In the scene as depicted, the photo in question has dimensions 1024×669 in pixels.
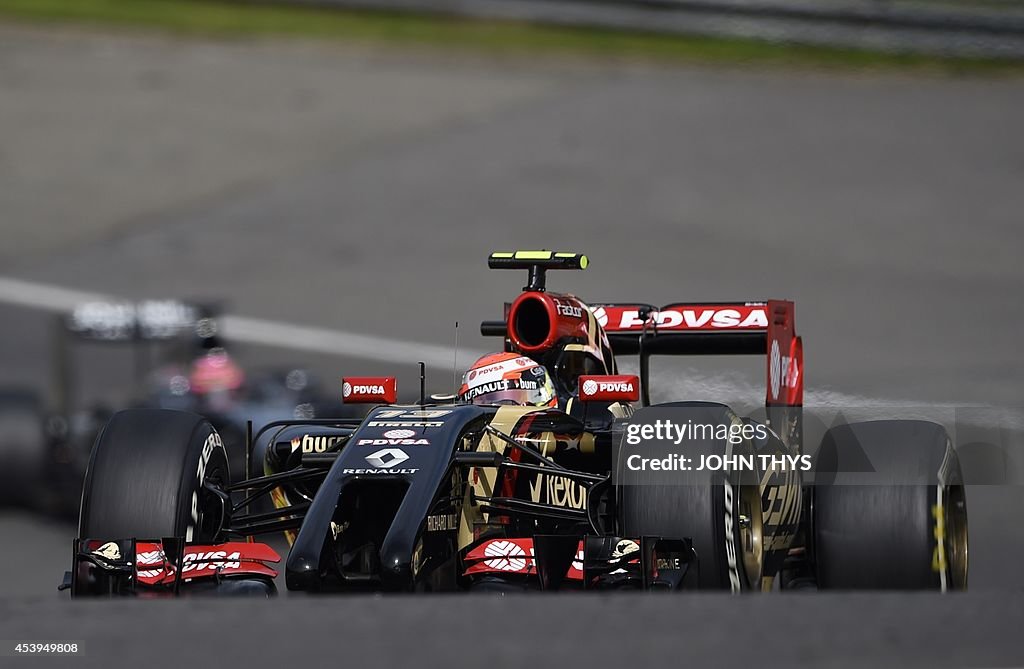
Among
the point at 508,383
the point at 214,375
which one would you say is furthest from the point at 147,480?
the point at 214,375

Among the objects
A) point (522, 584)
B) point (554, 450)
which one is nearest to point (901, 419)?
point (554, 450)

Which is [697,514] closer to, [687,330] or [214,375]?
[687,330]

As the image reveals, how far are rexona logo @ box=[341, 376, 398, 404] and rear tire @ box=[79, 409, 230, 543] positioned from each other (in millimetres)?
1242

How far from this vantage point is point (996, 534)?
9609mm

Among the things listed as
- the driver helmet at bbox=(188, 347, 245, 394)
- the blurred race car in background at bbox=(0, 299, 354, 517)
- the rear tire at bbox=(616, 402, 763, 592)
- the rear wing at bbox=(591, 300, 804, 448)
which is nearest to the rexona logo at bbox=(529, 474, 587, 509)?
the rear tire at bbox=(616, 402, 763, 592)

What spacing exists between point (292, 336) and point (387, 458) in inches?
501

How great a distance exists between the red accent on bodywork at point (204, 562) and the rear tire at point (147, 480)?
182mm

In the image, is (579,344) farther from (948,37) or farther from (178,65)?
(178,65)

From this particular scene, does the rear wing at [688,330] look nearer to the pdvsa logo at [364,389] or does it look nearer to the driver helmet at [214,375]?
the pdvsa logo at [364,389]

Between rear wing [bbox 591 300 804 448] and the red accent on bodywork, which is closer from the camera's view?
the red accent on bodywork

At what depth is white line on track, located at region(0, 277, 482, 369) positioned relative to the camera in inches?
730

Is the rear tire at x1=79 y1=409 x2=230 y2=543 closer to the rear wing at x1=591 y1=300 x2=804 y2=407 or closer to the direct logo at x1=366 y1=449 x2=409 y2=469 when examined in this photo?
the direct logo at x1=366 y1=449 x2=409 y2=469

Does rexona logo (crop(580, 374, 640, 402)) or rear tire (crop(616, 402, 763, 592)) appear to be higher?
rexona logo (crop(580, 374, 640, 402))

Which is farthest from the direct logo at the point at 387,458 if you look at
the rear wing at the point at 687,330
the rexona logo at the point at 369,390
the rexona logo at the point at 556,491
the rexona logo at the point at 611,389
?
the rear wing at the point at 687,330
